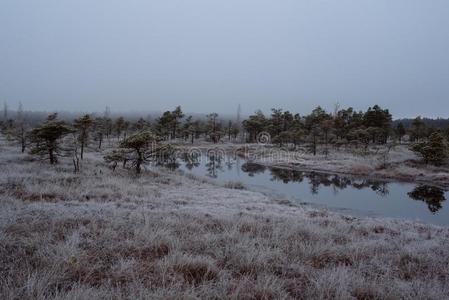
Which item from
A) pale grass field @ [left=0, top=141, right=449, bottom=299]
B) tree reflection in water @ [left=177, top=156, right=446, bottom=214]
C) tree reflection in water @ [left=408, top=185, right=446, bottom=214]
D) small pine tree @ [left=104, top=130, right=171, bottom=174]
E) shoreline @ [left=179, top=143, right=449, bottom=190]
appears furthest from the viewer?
shoreline @ [left=179, top=143, right=449, bottom=190]

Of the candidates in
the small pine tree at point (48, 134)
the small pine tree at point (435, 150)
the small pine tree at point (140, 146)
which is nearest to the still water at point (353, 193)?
the small pine tree at point (140, 146)

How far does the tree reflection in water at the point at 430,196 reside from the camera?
1860 cm

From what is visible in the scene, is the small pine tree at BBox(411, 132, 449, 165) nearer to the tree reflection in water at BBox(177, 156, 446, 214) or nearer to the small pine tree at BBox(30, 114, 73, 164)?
the tree reflection in water at BBox(177, 156, 446, 214)

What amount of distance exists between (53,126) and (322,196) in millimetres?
18355

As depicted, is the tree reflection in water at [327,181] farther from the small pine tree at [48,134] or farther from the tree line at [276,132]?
the small pine tree at [48,134]

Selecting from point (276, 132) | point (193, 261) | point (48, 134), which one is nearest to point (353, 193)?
point (193, 261)

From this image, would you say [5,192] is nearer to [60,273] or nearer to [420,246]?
[60,273]

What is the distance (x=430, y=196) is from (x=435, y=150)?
48.4ft

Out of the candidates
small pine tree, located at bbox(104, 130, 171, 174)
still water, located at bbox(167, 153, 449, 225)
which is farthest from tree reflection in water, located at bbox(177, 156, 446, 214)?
small pine tree, located at bbox(104, 130, 171, 174)

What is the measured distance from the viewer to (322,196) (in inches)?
827

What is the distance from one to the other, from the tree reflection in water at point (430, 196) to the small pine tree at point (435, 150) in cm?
1003

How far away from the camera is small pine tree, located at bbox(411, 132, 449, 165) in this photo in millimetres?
32875

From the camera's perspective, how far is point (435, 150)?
3309 centimetres

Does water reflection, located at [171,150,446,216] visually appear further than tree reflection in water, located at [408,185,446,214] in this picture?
Yes
